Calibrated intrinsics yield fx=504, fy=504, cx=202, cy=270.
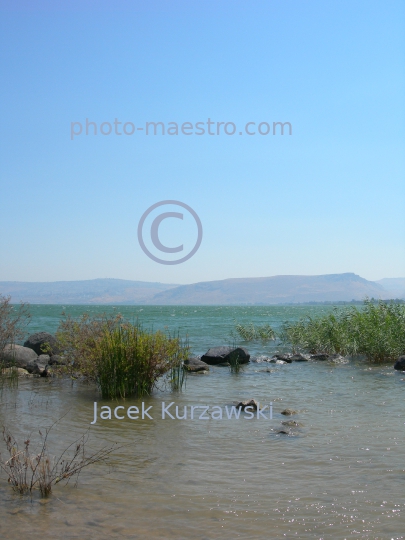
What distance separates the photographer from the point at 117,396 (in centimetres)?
1089

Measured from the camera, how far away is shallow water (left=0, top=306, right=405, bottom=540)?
495 cm

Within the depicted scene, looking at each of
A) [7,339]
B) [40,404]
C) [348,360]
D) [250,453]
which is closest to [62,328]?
[7,339]

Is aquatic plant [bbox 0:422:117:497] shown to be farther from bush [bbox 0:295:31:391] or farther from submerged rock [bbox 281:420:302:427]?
bush [bbox 0:295:31:391]

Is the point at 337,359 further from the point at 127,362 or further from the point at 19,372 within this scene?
the point at 19,372

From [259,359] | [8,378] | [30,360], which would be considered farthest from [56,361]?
[259,359]

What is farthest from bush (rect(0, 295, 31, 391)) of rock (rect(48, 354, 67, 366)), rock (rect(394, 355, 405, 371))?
rock (rect(394, 355, 405, 371))

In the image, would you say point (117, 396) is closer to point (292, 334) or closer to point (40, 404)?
point (40, 404)

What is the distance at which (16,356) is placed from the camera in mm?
15781

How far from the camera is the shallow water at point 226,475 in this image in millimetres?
4953

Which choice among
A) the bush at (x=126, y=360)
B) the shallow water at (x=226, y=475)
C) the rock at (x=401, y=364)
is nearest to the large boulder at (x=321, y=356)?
the rock at (x=401, y=364)

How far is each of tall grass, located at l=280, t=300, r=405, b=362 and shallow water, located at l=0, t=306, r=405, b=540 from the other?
21.1 feet

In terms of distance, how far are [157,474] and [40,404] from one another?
5.11 meters

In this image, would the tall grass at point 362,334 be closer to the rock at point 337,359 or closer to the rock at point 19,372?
the rock at point 337,359

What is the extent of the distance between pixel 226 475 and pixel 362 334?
43.3 ft
